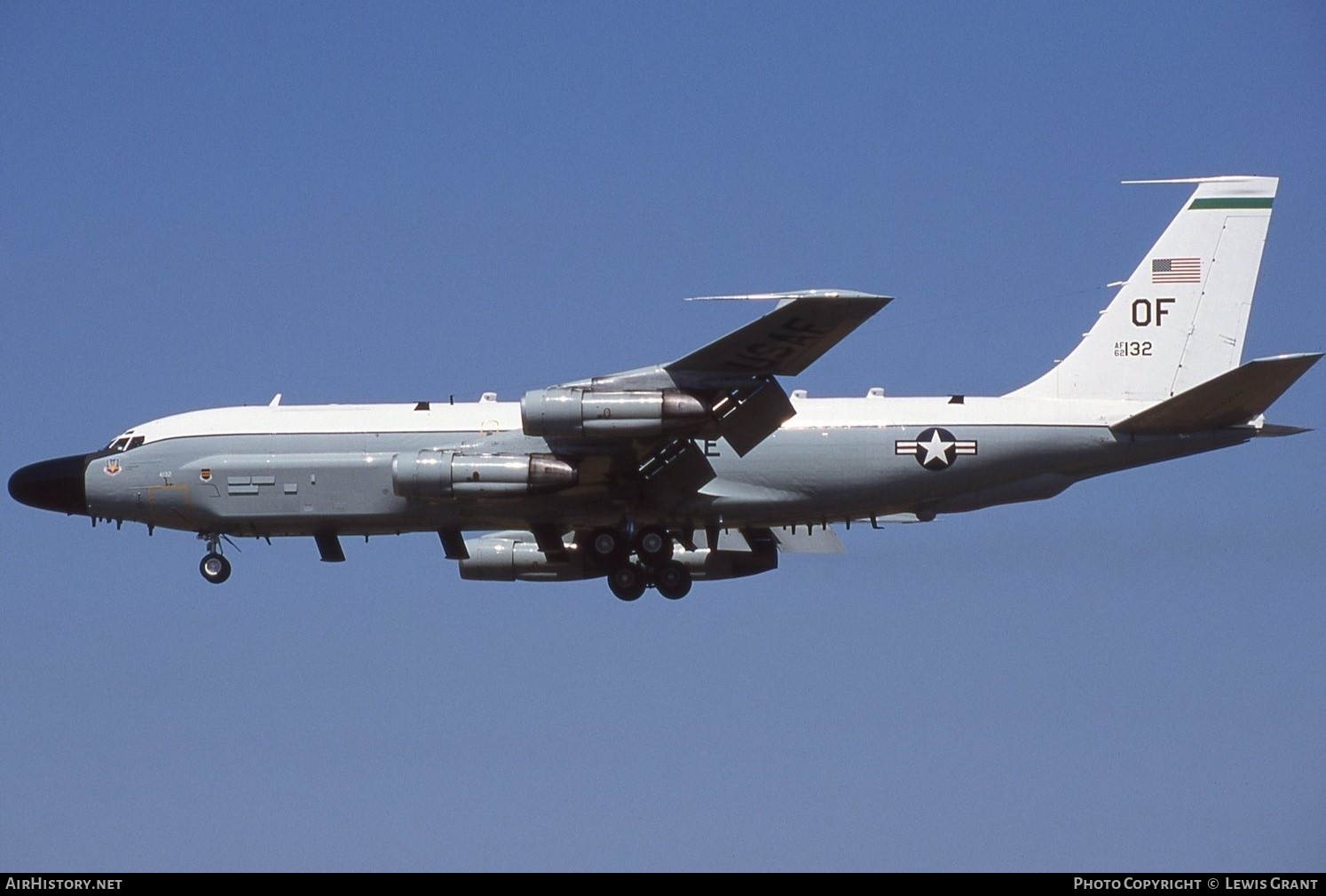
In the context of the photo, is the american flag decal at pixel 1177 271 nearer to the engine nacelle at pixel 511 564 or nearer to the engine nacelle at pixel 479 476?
the engine nacelle at pixel 479 476

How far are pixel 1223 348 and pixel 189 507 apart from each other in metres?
19.3

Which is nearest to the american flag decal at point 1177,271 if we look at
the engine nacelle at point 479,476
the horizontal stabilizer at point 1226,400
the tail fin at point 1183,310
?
the tail fin at point 1183,310

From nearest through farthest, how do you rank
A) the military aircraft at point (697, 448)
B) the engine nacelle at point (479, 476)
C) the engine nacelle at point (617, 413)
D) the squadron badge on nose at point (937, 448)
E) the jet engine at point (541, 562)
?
the engine nacelle at point (617, 413), the military aircraft at point (697, 448), the engine nacelle at point (479, 476), the squadron badge on nose at point (937, 448), the jet engine at point (541, 562)

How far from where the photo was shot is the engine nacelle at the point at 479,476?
35844 millimetres

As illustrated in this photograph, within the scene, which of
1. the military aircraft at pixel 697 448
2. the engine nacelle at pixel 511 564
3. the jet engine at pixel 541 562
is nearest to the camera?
the military aircraft at pixel 697 448

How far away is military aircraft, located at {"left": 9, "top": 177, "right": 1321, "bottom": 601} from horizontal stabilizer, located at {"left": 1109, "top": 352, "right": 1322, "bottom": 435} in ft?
0.16

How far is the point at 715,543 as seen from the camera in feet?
128

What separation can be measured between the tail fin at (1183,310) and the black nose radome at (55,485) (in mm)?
17857

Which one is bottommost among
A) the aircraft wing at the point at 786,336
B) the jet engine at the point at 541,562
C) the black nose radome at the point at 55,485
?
the jet engine at the point at 541,562

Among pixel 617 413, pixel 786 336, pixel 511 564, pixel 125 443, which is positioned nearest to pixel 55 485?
pixel 125 443

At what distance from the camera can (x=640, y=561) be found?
125 ft

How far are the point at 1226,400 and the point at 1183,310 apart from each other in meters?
3.49
